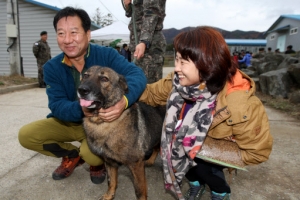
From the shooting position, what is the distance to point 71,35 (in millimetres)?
2332

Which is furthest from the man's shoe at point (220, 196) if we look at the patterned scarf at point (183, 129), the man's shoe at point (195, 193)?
the patterned scarf at point (183, 129)

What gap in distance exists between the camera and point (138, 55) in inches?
107

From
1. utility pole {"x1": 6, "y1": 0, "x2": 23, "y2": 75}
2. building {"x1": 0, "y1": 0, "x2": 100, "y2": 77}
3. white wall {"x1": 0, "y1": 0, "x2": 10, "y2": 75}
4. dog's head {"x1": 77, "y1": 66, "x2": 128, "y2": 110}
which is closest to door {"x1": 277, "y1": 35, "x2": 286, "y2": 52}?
building {"x1": 0, "y1": 0, "x2": 100, "y2": 77}

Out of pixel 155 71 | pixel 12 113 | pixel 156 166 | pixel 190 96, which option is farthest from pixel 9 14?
pixel 190 96

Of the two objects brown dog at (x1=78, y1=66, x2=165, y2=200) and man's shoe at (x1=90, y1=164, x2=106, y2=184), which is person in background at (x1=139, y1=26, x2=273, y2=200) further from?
man's shoe at (x1=90, y1=164, x2=106, y2=184)

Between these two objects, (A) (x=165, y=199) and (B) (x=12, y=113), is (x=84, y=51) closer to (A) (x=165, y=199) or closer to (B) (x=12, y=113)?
(A) (x=165, y=199)

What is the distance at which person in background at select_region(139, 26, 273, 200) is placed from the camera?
179 cm

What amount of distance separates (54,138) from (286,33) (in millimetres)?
35915

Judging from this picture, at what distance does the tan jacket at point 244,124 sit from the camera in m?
1.79

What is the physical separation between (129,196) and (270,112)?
4.31 m

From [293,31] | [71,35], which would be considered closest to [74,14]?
[71,35]

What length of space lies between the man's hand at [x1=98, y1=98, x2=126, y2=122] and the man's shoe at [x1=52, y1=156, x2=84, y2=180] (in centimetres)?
103

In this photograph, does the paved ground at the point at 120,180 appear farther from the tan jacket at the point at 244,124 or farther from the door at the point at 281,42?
the door at the point at 281,42

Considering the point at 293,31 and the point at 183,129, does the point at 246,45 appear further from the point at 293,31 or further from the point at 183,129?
the point at 183,129
